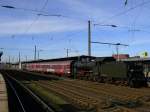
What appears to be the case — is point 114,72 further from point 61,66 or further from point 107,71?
point 61,66

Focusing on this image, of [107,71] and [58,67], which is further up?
[58,67]

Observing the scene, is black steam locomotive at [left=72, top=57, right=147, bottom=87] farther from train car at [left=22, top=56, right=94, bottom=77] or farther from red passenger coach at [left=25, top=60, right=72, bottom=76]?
red passenger coach at [left=25, top=60, right=72, bottom=76]

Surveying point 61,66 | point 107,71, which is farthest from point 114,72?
point 61,66

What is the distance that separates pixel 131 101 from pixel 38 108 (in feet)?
20.8

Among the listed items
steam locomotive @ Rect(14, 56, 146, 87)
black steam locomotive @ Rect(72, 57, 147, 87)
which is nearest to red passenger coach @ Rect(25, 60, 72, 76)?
steam locomotive @ Rect(14, 56, 146, 87)

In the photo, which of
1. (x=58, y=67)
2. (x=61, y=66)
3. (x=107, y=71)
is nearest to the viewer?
(x=107, y=71)

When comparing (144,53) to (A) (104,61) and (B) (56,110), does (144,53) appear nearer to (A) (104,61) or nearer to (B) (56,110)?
(A) (104,61)

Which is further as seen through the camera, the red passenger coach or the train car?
the red passenger coach

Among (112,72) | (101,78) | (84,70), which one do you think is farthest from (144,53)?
(112,72)

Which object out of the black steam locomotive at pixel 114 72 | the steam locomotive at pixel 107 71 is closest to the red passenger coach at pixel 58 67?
the steam locomotive at pixel 107 71

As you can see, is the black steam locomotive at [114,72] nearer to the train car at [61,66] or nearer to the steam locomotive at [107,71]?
the steam locomotive at [107,71]

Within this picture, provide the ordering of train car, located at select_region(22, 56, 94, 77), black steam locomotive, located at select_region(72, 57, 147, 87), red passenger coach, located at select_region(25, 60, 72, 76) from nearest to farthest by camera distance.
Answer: black steam locomotive, located at select_region(72, 57, 147, 87) < train car, located at select_region(22, 56, 94, 77) < red passenger coach, located at select_region(25, 60, 72, 76)

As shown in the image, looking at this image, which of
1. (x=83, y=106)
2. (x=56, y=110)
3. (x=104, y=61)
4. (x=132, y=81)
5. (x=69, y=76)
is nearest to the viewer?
(x=56, y=110)

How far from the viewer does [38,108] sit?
2198 cm
